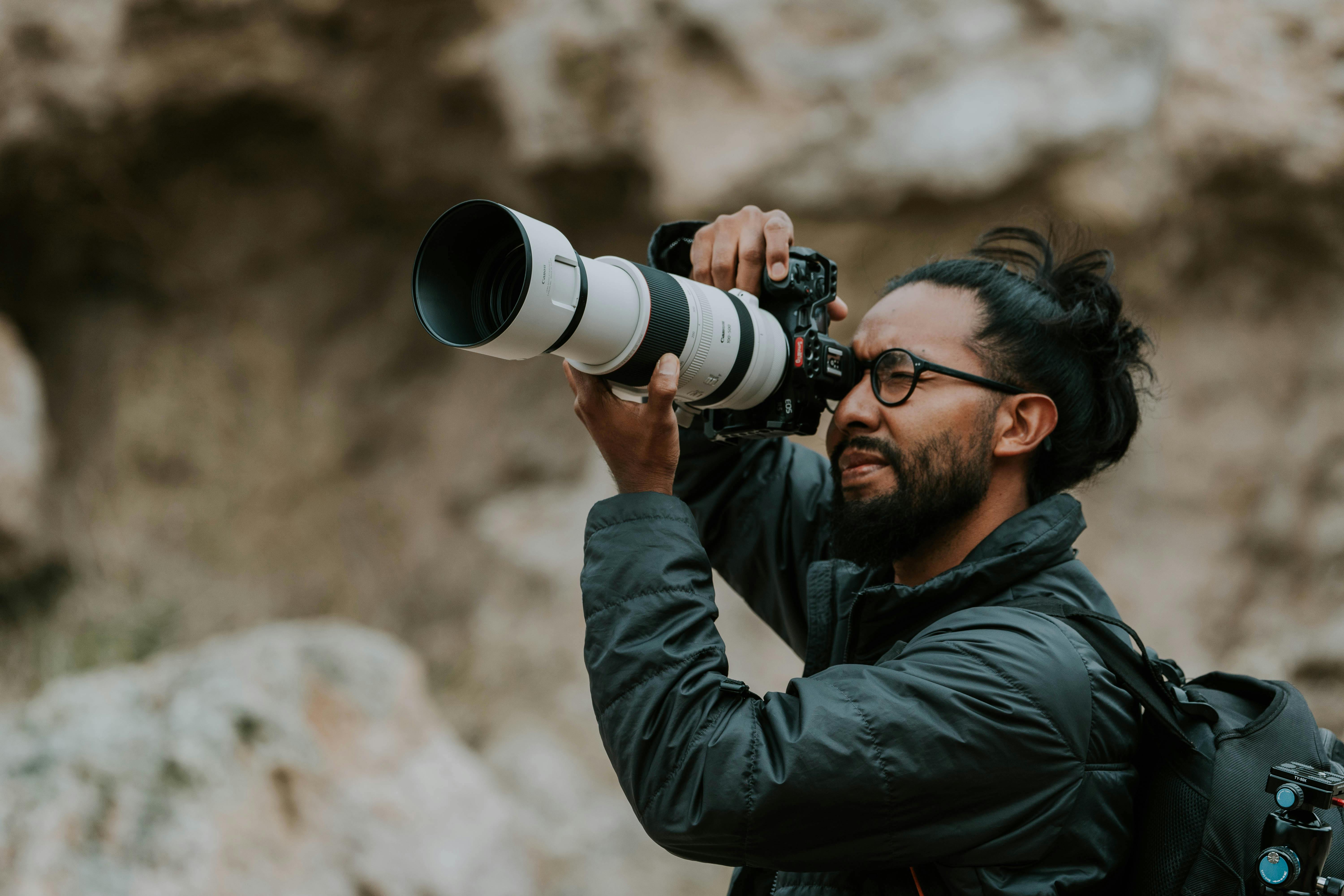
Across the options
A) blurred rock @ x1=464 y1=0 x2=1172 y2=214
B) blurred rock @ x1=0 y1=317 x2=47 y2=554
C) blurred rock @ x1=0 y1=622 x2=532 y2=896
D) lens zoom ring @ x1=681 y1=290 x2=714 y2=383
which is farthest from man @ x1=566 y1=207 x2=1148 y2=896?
blurred rock @ x1=0 y1=317 x2=47 y2=554

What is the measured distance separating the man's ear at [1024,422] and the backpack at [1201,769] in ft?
1.02

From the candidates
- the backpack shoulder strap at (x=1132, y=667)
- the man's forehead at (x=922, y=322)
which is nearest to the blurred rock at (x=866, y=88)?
the man's forehead at (x=922, y=322)

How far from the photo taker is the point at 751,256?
1.51 metres

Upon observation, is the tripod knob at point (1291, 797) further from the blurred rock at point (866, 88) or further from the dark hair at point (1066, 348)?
the blurred rock at point (866, 88)

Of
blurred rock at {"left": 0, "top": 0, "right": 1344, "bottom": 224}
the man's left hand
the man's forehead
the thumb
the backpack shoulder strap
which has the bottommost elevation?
the backpack shoulder strap

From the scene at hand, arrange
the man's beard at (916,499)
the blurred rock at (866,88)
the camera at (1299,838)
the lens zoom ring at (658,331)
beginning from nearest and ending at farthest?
the camera at (1299,838) < the lens zoom ring at (658,331) < the man's beard at (916,499) < the blurred rock at (866,88)

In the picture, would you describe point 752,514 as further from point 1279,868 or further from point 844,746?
point 1279,868

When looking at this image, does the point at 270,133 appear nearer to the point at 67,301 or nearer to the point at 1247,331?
the point at 67,301

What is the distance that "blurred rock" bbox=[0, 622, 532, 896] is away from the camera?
79.4 inches

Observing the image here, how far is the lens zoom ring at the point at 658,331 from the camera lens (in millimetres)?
1244

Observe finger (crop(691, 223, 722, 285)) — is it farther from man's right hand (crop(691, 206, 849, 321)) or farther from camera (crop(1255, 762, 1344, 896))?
camera (crop(1255, 762, 1344, 896))

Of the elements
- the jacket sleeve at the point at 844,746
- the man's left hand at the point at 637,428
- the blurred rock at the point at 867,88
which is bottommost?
the jacket sleeve at the point at 844,746

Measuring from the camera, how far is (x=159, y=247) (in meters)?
4.50

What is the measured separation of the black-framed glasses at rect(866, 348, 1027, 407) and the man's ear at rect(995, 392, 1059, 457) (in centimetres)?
1
